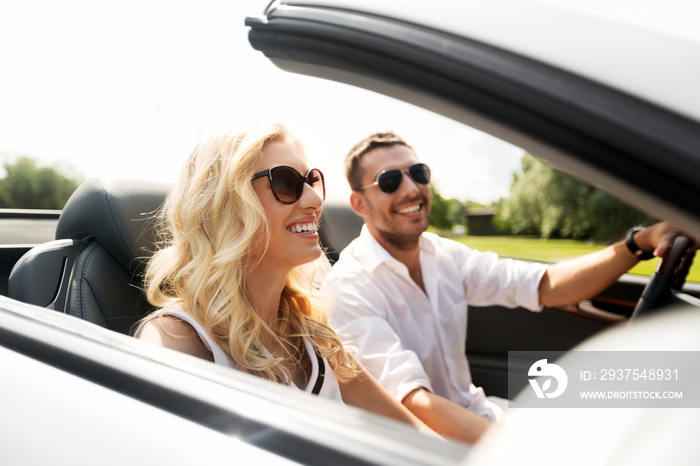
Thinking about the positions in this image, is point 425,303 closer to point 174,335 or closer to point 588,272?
point 588,272

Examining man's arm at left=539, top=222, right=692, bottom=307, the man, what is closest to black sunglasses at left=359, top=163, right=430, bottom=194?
the man

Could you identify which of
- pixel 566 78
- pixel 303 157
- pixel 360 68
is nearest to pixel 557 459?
pixel 566 78

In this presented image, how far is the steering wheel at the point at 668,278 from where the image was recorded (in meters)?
1.47

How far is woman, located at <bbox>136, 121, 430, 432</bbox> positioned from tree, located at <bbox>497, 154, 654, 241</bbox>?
2.00ft

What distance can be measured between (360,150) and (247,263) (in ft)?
3.77

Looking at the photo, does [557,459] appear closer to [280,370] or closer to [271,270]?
[280,370]

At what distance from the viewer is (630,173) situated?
1.94 feet

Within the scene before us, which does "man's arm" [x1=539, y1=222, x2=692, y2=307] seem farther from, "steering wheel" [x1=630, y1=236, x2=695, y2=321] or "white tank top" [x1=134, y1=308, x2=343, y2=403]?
"white tank top" [x1=134, y1=308, x2=343, y2=403]

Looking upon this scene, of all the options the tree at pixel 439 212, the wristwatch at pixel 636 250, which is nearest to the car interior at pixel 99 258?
the wristwatch at pixel 636 250

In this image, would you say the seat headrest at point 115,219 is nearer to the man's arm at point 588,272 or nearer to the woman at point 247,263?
the woman at point 247,263

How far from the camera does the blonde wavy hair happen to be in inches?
56.9

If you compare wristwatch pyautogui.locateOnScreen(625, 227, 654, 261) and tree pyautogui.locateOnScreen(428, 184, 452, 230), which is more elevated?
tree pyautogui.locateOnScreen(428, 184, 452, 230)

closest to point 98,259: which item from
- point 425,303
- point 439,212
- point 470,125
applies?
point 425,303

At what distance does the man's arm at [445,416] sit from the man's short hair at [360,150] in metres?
1.06
